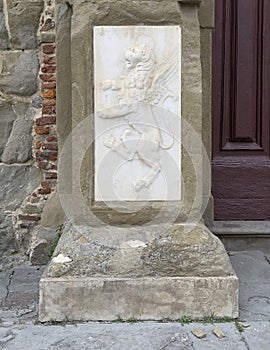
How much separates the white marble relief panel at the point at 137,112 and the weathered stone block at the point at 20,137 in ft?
2.96

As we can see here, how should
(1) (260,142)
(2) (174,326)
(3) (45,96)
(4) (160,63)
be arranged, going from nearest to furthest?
(2) (174,326), (4) (160,63), (3) (45,96), (1) (260,142)

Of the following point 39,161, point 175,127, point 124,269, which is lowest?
point 124,269

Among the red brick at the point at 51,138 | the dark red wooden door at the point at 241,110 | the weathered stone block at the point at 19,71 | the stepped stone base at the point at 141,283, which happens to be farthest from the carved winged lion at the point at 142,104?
the dark red wooden door at the point at 241,110

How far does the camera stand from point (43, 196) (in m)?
3.78

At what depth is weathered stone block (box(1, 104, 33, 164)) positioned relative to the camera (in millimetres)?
3764

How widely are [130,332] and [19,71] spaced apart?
181cm

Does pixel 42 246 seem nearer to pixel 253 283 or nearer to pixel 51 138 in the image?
pixel 51 138

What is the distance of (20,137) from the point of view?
3766 mm

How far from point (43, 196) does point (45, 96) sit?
1.97 feet

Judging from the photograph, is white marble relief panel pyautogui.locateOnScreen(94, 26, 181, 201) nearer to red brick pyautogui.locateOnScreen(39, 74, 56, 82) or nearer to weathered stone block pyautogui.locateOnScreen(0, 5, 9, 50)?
red brick pyautogui.locateOnScreen(39, 74, 56, 82)

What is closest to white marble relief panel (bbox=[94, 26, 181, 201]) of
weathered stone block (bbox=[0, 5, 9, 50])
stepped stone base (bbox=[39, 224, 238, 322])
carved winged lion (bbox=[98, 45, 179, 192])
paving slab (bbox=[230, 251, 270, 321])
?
carved winged lion (bbox=[98, 45, 179, 192])

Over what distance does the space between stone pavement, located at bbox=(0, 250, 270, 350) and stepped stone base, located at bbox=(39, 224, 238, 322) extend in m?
0.06

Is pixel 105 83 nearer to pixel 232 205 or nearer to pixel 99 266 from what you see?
pixel 99 266

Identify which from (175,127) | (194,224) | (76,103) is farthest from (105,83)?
(194,224)
